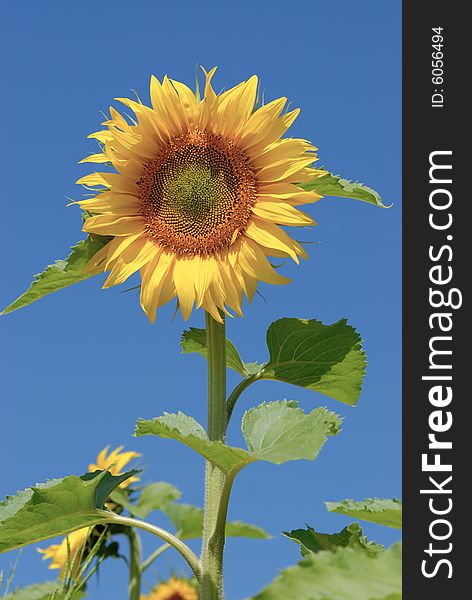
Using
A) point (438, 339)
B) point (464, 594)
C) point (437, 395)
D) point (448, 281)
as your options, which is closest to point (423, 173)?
point (448, 281)

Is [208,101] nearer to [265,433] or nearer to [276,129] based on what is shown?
[276,129]

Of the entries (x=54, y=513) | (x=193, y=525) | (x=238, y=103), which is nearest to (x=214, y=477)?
(x=54, y=513)

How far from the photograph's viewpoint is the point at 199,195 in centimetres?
221

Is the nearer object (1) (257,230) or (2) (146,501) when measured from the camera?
(1) (257,230)

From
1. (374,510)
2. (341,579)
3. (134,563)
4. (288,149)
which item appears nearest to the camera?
(341,579)

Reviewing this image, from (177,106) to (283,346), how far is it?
0.63 metres

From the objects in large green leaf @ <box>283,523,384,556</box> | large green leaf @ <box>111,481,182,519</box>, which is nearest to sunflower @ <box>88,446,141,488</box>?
large green leaf @ <box>111,481,182,519</box>

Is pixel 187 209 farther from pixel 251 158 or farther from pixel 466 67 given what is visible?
pixel 466 67

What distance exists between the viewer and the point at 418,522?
189 cm

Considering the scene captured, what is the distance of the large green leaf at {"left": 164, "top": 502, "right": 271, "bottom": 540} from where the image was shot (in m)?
3.52

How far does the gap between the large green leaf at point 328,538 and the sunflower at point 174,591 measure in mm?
1292

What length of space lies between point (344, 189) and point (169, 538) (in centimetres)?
89

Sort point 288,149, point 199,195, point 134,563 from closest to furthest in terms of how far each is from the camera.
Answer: point 288,149 < point 199,195 < point 134,563

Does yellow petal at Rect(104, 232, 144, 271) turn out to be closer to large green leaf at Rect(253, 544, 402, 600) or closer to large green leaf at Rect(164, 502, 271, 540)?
large green leaf at Rect(253, 544, 402, 600)
